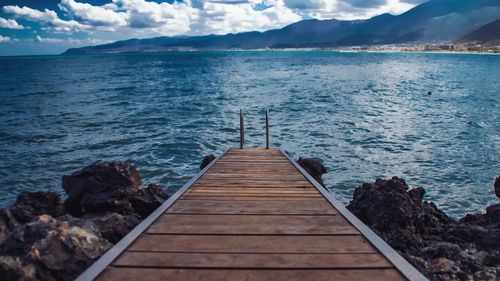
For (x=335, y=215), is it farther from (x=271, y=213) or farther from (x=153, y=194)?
(x=153, y=194)

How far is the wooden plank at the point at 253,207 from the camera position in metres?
5.64

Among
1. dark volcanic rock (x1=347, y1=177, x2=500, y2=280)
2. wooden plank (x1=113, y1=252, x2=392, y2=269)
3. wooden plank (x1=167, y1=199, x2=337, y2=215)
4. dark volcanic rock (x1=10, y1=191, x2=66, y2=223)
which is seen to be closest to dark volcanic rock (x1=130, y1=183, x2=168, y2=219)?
dark volcanic rock (x1=10, y1=191, x2=66, y2=223)

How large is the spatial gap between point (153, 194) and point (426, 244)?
20.6 ft

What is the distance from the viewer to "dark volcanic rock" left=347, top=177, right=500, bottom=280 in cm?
609

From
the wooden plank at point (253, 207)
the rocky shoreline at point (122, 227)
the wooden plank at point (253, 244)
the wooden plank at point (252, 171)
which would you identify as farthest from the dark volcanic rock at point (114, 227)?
the wooden plank at point (253, 244)

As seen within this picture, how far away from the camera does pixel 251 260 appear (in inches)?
155

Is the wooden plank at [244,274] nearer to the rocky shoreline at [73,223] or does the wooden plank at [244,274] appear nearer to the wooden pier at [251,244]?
the wooden pier at [251,244]

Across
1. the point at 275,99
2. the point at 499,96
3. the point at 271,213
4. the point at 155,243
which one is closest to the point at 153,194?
the point at 271,213

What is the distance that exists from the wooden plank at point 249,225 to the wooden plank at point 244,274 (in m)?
1.01

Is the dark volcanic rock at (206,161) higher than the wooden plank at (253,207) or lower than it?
lower

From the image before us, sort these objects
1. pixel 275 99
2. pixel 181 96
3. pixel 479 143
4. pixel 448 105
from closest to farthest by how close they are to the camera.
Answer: pixel 479 143
pixel 448 105
pixel 275 99
pixel 181 96

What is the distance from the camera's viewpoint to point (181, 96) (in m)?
43.9

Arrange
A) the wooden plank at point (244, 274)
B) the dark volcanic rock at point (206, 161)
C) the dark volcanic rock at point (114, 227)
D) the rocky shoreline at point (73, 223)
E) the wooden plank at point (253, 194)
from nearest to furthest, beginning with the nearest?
the wooden plank at point (244, 274) < the rocky shoreline at point (73, 223) < the wooden plank at point (253, 194) < the dark volcanic rock at point (114, 227) < the dark volcanic rock at point (206, 161)

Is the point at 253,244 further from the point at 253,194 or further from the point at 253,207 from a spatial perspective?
the point at 253,194
